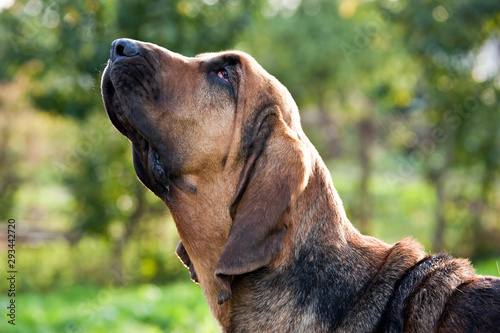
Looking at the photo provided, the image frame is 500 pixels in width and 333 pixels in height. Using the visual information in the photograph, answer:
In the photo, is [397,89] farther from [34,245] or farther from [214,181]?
[214,181]

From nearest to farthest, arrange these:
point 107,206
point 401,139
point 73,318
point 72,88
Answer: point 73,318 → point 72,88 → point 107,206 → point 401,139

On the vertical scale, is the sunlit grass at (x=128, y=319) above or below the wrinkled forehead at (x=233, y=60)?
below

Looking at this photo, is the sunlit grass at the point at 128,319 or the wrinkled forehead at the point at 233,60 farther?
the sunlit grass at the point at 128,319

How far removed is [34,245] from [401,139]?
12.6 m

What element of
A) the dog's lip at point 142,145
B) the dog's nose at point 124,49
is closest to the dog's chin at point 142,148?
the dog's lip at point 142,145

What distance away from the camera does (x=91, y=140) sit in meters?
14.2

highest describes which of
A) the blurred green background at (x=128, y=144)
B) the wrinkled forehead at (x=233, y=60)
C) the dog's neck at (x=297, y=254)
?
the wrinkled forehead at (x=233, y=60)

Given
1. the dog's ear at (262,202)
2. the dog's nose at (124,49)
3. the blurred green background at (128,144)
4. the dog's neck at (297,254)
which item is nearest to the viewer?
the dog's ear at (262,202)

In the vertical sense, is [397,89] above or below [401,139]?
above

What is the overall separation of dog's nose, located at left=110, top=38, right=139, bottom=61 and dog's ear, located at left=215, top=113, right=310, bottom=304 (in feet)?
3.27

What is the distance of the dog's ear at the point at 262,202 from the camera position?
309cm

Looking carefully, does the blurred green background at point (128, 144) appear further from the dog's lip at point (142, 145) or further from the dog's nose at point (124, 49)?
the dog's nose at point (124, 49)

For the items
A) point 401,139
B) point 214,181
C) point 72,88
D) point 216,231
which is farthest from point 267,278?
point 401,139

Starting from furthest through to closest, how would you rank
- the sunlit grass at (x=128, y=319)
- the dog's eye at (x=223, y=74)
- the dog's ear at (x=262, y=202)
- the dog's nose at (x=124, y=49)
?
1. the sunlit grass at (x=128, y=319)
2. the dog's eye at (x=223, y=74)
3. the dog's nose at (x=124, y=49)
4. the dog's ear at (x=262, y=202)
